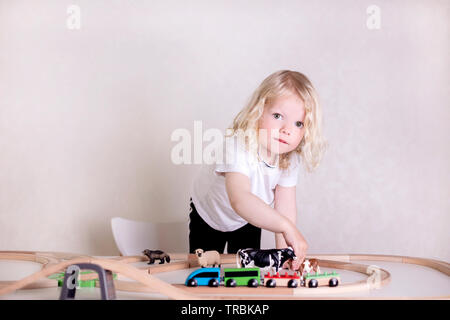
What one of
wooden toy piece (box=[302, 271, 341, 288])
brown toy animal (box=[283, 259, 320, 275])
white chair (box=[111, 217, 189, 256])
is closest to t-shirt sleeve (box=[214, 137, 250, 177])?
brown toy animal (box=[283, 259, 320, 275])

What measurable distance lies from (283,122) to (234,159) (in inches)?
5.4

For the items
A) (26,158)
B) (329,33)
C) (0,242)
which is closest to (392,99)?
(329,33)

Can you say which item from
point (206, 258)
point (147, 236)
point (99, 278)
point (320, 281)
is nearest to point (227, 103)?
point (147, 236)

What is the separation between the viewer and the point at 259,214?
1036 mm

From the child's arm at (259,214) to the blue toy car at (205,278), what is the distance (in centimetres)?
22

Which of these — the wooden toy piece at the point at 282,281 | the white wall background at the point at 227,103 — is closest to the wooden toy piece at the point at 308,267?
the wooden toy piece at the point at 282,281

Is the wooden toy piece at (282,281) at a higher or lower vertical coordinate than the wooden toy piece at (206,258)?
higher

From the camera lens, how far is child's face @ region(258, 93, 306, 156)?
117 centimetres

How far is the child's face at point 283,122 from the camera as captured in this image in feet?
3.83

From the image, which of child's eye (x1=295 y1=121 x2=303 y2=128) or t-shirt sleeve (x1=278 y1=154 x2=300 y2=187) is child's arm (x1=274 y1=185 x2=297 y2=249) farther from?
child's eye (x1=295 y1=121 x2=303 y2=128)

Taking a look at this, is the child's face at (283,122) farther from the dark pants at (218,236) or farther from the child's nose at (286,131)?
the dark pants at (218,236)

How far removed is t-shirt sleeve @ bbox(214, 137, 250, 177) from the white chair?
567mm

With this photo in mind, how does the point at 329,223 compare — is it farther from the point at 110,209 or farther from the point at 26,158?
the point at 26,158
